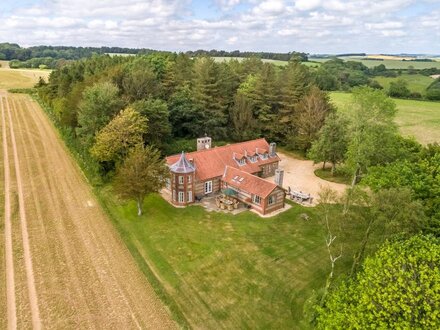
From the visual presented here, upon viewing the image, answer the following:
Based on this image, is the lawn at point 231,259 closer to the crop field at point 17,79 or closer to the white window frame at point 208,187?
the white window frame at point 208,187

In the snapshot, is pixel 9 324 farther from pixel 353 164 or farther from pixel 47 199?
pixel 353 164

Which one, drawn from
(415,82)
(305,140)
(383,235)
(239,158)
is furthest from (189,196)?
(415,82)

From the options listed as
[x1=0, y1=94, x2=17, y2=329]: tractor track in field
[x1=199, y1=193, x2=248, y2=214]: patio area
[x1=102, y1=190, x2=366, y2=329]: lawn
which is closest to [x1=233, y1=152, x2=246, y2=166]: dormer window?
[x1=199, y1=193, x2=248, y2=214]: patio area

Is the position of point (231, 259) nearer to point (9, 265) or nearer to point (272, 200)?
point (272, 200)

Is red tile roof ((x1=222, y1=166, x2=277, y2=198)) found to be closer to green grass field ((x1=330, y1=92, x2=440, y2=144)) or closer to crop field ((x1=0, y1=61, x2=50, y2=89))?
green grass field ((x1=330, y1=92, x2=440, y2=144))

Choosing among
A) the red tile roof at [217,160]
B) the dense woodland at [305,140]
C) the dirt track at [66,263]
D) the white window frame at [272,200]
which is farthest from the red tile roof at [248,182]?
the dirt track at [66,263]
